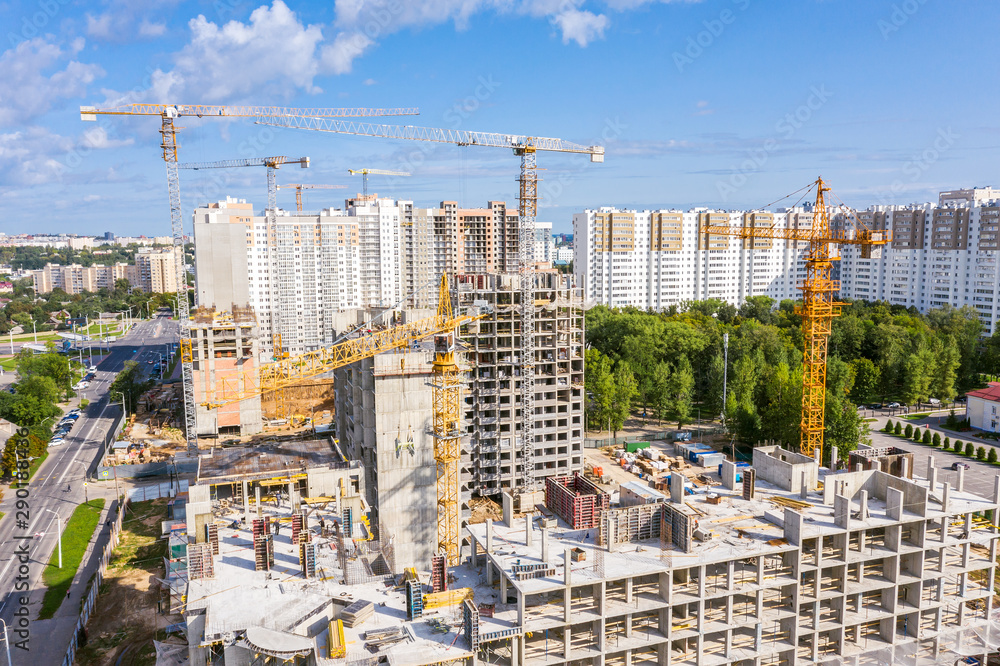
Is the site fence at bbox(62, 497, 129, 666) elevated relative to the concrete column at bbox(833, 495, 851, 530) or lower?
lower

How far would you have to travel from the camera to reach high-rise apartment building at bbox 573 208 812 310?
294 feet

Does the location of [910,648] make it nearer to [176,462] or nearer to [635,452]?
[635,452]

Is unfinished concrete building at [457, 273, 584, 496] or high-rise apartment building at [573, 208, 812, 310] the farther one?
high-rise apartment building at [573, 208, 812, 310]

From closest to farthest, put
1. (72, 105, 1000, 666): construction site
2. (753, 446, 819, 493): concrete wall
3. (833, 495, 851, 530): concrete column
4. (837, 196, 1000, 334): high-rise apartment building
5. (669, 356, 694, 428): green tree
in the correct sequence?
(72, 105, 1000, 666): construction site < (833, 495, 851, 530): concrete column < (753, 446, 819, 493): concrete wall < (669, 356, 694, 428): green tree < (837, 196, 1000, 334): high-rise apartment building

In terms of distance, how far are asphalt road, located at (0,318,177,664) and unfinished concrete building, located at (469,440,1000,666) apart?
18.5 metres

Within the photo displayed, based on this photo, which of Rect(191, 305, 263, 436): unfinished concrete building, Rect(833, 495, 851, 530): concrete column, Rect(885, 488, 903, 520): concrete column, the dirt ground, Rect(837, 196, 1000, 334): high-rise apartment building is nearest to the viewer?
Rect(833, 495, 851, 530): concrete column

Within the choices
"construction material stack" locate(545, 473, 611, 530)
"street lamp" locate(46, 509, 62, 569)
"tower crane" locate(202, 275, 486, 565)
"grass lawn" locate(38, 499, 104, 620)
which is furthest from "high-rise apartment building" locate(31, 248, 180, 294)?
"construction material stack" locate(545, 473, 611, 530)

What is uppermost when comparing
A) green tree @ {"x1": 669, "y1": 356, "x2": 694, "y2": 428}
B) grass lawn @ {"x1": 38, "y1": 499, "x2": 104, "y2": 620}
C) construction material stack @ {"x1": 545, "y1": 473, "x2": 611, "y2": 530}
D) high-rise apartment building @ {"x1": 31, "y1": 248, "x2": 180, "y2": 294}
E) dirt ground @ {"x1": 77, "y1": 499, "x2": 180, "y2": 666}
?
high-rise apartment building @ {"x1": 31, "y1": 248, "x2": 180, "y2": 294}

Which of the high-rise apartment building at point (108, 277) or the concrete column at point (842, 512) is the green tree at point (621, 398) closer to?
the concrete column at point (842, 512)

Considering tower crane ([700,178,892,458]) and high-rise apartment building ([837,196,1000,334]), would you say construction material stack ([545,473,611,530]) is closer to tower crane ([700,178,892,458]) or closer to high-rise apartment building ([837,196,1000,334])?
tower crane ([700,178,892,458])

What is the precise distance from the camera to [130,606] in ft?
90.7

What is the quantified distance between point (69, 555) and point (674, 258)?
77.4 m

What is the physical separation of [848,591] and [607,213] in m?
74.5

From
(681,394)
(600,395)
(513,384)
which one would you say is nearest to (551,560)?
(513,384)
